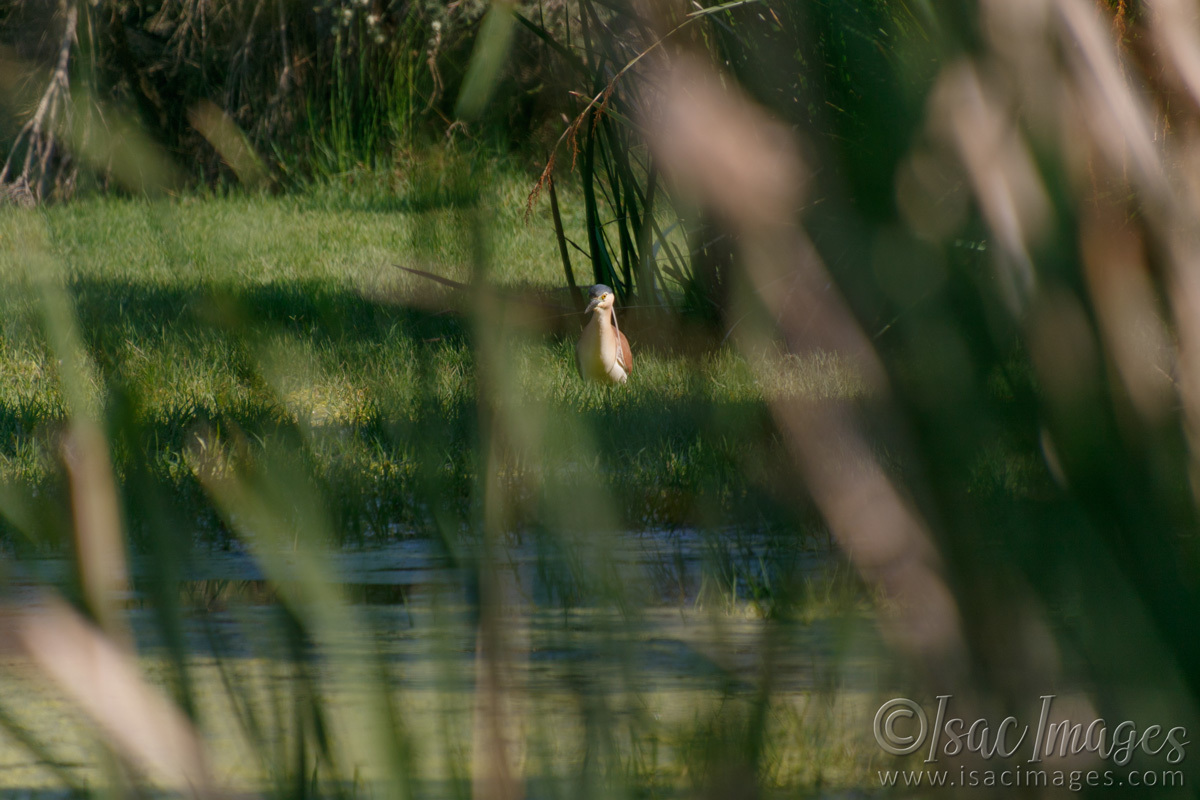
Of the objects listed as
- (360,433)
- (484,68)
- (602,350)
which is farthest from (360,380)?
(602,350)

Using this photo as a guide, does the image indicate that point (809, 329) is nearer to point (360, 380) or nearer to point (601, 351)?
point (360, 380)

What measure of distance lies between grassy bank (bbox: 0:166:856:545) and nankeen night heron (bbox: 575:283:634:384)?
0.08m

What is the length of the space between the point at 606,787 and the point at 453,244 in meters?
0.50

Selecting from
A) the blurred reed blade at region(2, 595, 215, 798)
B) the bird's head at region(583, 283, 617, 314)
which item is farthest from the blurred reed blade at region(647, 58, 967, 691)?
the bird's head at region(583, 283, 617, 314)

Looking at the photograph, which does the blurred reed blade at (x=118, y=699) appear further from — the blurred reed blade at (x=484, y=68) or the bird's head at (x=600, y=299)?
the bird's head at (x=600, y=299)

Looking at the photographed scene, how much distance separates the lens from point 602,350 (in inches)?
149

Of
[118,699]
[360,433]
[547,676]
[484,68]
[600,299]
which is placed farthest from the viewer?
[600,299]

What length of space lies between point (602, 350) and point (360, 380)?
2.93m

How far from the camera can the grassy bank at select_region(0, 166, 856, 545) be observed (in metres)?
0.78

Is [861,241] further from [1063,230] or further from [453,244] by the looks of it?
[453,244]

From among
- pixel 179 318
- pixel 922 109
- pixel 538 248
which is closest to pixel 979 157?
pixel 922 109

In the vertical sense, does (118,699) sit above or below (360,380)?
below

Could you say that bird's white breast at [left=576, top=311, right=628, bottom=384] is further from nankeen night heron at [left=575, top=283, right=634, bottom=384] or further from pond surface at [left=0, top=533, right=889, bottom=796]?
pond surface at [left=0, top=533, right=889, bottom=796]

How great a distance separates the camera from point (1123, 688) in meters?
0.90
